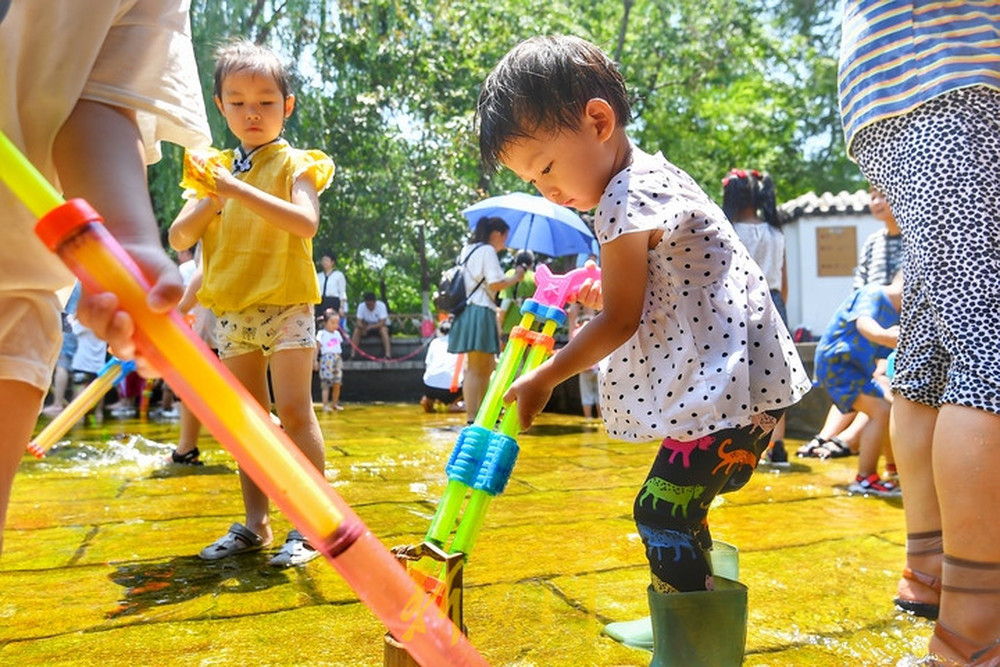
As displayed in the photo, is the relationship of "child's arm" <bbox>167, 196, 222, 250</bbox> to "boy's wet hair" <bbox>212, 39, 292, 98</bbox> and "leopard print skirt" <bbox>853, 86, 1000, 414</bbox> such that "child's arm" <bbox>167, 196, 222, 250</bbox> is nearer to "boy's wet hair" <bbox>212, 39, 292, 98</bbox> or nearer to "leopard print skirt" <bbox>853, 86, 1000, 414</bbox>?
"boy's wet hair" <bbox>212, 39, 292, 98</bbox>

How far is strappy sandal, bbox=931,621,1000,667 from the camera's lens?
4.92 feet

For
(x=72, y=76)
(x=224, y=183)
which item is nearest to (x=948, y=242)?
(x=72, y=76)

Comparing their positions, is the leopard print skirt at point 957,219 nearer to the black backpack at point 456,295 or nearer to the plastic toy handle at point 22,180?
the plastic toy handle at point 22,180

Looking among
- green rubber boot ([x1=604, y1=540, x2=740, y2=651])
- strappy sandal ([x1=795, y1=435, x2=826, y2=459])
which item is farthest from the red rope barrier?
green rubber boot ([x1=604, y1=540, x2=740, y2=651])

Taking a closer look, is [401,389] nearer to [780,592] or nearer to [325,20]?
[325,20]

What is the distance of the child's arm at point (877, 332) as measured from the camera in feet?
10.3

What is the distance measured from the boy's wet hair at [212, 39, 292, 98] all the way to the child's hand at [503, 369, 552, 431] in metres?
1.45

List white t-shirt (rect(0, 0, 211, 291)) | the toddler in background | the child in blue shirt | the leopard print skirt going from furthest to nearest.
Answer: the toddler in background
the child in blue shirt
the leopard print skirt
white t-shirt (rect(0, 0, 211, 291))

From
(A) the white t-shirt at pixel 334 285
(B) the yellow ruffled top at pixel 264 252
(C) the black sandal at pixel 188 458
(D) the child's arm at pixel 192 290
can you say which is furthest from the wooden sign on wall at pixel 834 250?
(B) the yellow ruffled top at pixel 264 252

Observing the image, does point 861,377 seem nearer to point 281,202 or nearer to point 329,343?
point 281,202

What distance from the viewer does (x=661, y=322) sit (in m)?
1.63

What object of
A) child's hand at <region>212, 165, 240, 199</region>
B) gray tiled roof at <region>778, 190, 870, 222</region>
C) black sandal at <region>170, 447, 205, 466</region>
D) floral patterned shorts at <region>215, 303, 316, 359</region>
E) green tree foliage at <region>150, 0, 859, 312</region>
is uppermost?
green tree foliage at <region>150, 0, 859, 312</region>

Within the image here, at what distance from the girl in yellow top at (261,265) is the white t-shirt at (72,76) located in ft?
3.81

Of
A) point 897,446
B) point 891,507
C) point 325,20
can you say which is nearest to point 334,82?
point 325,20
